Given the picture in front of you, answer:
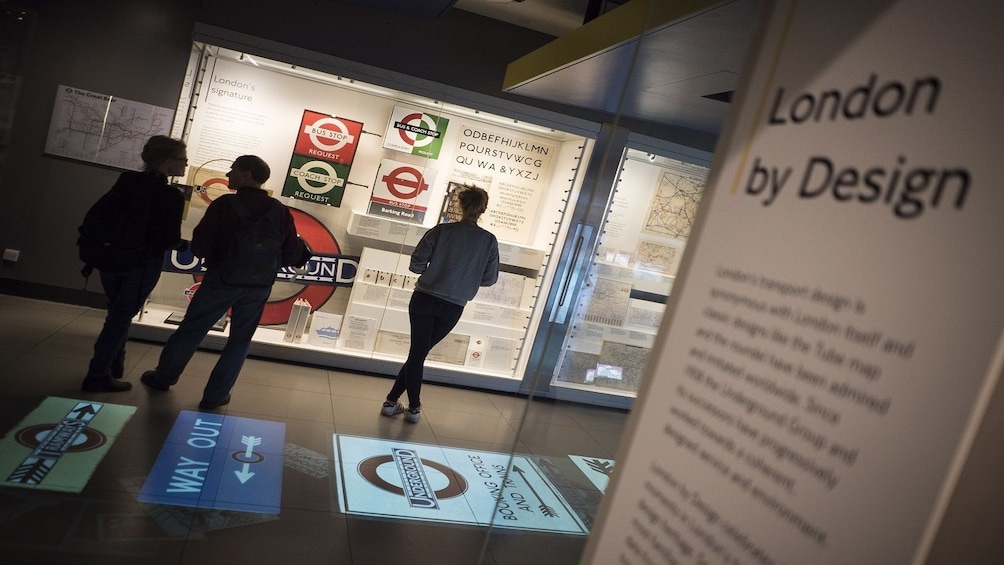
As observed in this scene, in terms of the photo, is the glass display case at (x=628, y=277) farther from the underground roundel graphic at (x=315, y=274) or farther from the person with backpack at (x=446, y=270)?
the underground roundel graphic at (x=315, y=274)

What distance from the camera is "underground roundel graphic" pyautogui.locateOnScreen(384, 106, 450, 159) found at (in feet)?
19.9

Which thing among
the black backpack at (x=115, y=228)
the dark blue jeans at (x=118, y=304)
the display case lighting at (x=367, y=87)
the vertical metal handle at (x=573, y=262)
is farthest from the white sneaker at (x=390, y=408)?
the vertical metal handle at (x=573, y=262)

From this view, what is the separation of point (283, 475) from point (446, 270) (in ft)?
5.52

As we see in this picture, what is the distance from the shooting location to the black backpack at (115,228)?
4129 mm

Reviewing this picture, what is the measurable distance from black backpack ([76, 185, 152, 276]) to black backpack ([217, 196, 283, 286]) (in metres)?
0.48

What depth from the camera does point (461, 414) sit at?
5.70 meters

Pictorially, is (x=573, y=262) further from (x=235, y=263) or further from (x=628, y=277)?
(x=235, y=263)

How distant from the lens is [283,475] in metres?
3.77

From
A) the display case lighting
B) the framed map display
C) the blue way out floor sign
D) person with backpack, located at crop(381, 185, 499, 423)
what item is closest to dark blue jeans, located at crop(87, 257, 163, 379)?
the blue way out floor sign

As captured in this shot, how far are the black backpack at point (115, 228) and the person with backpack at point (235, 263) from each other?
32 cm

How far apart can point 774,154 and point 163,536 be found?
9.19 feet

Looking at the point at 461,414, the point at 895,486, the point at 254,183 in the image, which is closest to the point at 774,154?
the point at 895,486

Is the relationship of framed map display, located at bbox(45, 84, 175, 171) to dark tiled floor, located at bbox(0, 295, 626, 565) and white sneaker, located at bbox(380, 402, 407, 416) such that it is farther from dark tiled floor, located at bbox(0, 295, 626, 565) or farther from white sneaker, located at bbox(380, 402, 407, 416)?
white sneaker, located at bbox(380, 402, 407, 416)

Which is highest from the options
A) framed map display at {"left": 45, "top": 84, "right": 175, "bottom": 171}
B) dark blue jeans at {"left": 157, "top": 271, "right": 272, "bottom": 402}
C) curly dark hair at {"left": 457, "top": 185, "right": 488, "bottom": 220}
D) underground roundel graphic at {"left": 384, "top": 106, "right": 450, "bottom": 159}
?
underground roundel graphic at {"left": 384, "top": 106, "right": 450, "bottom": 159}
